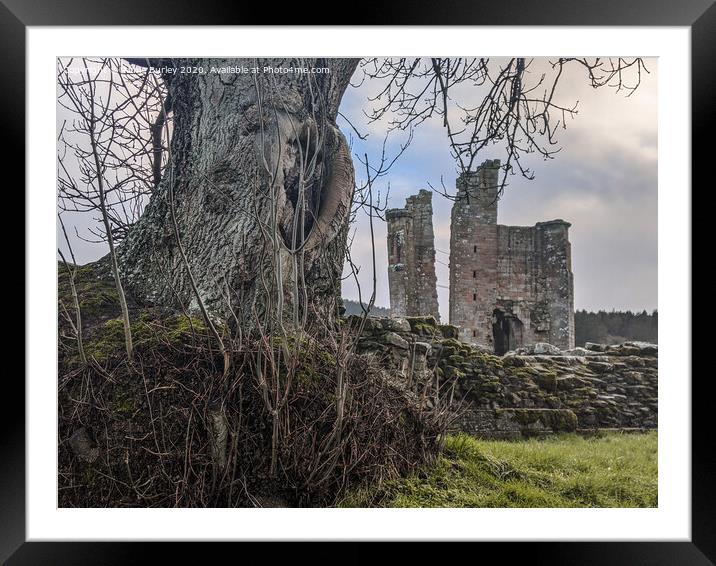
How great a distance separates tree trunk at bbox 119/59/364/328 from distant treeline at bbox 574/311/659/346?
2249mm

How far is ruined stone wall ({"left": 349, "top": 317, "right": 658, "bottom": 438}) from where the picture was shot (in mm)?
3928

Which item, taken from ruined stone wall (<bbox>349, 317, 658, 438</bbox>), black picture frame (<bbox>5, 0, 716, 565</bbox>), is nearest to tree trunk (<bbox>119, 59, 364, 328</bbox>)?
black picture frame (<bbox>5, 0, 716, 565</bbox>)

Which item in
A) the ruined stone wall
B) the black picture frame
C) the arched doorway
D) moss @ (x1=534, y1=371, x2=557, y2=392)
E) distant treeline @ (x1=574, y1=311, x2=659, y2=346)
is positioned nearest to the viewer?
the black picture frame

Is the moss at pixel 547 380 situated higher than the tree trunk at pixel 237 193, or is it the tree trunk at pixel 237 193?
the tree trunk at pixel 237 193

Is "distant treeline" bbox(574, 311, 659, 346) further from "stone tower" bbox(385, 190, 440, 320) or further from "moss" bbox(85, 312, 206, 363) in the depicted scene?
"moss" bbox(85, 312, 206, 363)

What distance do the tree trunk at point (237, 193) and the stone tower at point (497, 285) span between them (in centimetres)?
497

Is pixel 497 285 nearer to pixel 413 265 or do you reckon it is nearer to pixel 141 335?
pixel 413 265
